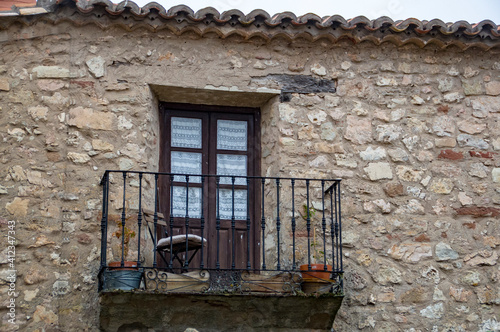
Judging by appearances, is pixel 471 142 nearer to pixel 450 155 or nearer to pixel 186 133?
pixel 450 155

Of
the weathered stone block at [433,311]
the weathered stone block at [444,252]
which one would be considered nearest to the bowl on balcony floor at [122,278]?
the weathered stone block at [433,311]

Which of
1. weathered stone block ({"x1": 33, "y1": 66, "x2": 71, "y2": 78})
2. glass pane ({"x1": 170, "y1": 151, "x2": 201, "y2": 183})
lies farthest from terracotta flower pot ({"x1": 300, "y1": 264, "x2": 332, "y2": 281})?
weathered stone block ({"x1": 33, "y1": 66, "x2": 71, "y2": 78})

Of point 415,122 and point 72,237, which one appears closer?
point 72,237

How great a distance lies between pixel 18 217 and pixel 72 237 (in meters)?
0.47

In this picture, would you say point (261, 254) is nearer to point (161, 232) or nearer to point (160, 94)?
point (161, 232)

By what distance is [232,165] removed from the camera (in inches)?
297

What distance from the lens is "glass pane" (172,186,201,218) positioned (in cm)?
732

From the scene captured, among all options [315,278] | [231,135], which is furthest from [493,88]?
[315,278]

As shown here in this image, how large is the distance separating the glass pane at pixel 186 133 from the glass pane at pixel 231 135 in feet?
0.65

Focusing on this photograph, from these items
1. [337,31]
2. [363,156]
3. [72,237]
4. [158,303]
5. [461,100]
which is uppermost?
[337,31]

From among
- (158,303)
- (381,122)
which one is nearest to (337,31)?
(381,122)

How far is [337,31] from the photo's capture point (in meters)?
7.41

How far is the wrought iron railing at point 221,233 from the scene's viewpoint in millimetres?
6531

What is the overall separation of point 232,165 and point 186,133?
523 millimetres
